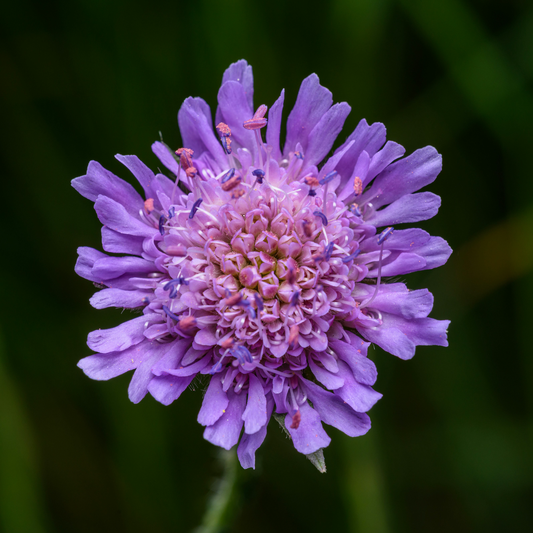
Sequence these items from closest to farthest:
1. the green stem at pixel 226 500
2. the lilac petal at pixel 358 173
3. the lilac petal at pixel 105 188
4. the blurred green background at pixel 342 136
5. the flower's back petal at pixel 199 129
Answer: the lilac petal at pixel 358 173 < the lilac petal at pixel 105 188 < the flower's back petal at pixel 199 129 < the green stem at pixel 226 500 < the blurred green background at pixel 342 136

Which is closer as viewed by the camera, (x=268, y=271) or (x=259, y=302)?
(x=259, y=302)

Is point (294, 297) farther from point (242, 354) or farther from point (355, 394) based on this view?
point (355, 394)

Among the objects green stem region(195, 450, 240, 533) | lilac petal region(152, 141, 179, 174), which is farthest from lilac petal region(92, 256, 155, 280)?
green stem region(195, 450, 240, 533)

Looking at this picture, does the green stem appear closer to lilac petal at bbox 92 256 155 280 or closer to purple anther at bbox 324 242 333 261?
lilac petal at bbox 92 256 155 280

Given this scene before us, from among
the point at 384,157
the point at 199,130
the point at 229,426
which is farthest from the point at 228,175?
the point at 229,426

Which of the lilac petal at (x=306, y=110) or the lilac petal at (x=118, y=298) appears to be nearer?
the lilac petal at (x=118, y=298)

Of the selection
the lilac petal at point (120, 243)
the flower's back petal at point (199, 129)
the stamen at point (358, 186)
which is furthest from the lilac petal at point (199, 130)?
the stamen at point (358, 186)

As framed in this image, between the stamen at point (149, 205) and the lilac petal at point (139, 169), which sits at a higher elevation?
the lilac petal at point (139, 169)

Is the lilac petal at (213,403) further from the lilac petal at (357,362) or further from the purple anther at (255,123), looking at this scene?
the purple anther at (255,123)

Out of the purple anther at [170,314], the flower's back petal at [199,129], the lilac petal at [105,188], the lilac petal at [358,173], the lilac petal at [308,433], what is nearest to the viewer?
the lilac petal at [308,433]
